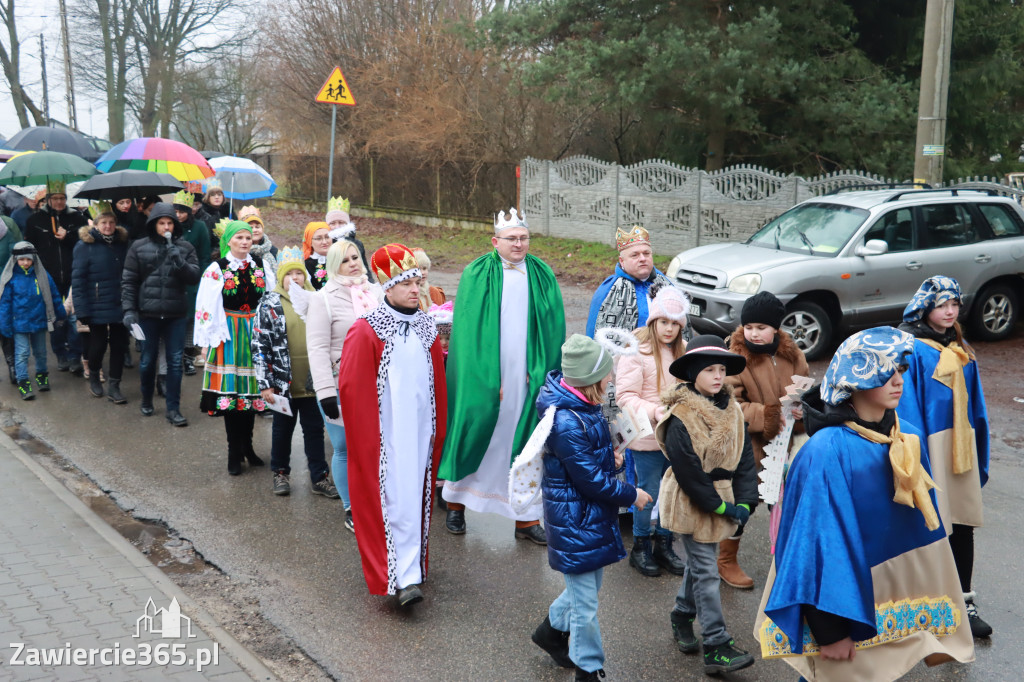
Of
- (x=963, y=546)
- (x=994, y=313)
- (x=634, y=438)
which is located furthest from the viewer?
(x=994, y=313)

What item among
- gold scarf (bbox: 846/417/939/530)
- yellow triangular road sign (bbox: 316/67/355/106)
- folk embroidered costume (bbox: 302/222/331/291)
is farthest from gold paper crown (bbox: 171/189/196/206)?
gold scarf (bbox: 846/417/939/530)

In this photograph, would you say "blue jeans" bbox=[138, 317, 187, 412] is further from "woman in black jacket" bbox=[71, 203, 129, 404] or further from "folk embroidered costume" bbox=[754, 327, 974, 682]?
"folk embroidered costume" bbox=[754, 327, 974, 682]

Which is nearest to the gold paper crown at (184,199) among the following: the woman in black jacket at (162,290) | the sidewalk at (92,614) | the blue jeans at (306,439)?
the woman in black jacket at (162,290)

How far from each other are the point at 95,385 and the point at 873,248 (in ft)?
28.2

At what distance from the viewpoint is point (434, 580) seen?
18.6ft

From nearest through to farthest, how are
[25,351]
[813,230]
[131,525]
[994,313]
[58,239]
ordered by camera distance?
1. [131,525]
2. [25,351]
3. [58,239]
4. [813,230]
5. [994,313]

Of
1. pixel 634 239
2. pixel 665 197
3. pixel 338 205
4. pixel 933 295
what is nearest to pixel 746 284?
pixel 338 205

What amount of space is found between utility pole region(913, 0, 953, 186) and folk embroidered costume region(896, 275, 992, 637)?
340 inches

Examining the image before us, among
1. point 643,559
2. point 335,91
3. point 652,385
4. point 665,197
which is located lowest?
point 643,559

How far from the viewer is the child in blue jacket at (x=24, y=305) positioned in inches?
391

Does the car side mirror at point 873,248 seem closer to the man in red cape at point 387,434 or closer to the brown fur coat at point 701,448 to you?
the brown fur coat at point 701,448

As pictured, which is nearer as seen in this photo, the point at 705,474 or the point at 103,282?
the point at 705,474

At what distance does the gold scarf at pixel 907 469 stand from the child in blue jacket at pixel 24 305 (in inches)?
358

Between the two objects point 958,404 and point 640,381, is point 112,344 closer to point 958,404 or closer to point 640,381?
point 640,381
